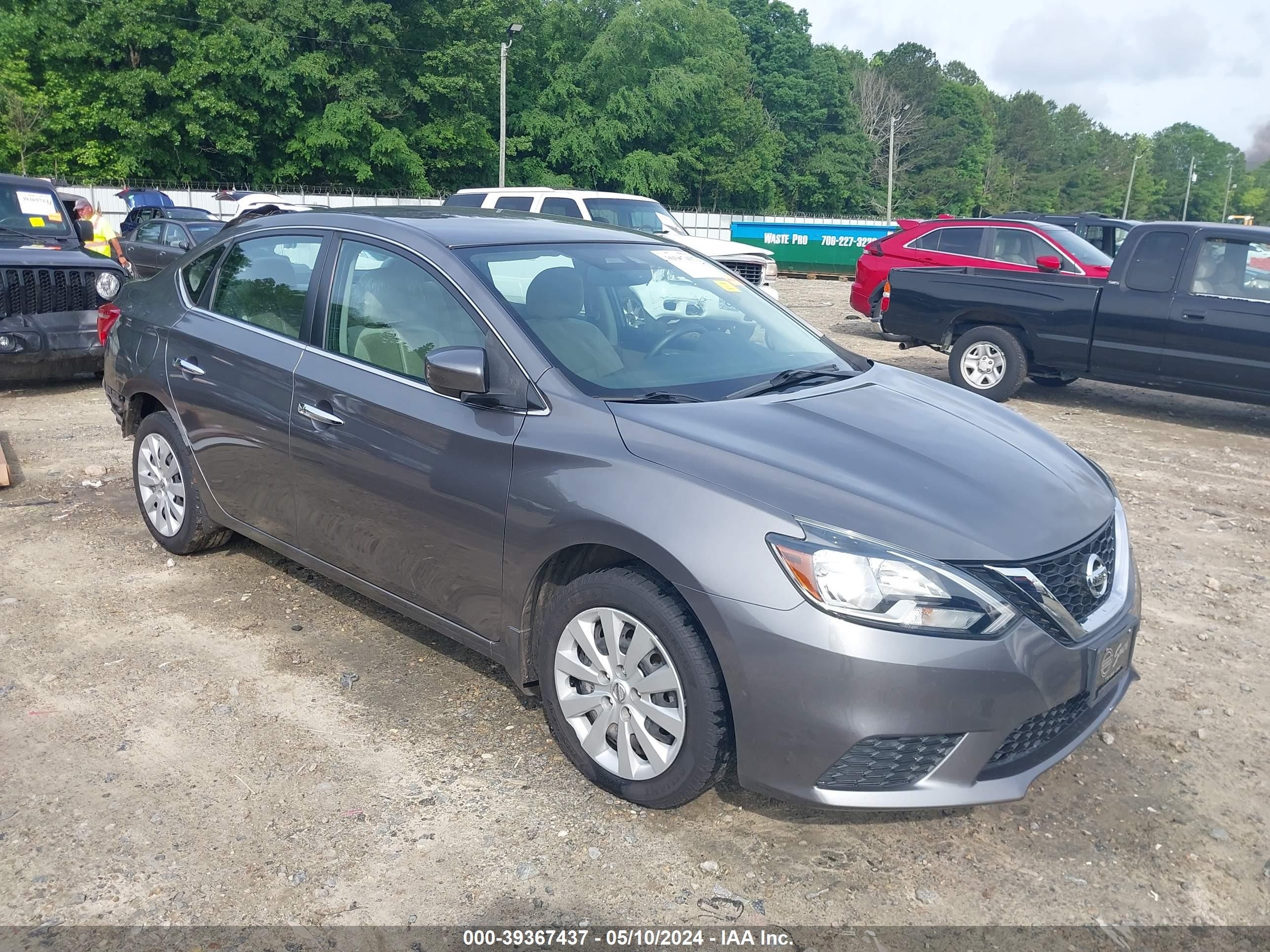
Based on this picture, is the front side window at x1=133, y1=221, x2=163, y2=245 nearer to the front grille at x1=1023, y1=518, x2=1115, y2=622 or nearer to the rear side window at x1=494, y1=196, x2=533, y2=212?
the rear side window at x1=494, y1=196, x2=533, y2=212

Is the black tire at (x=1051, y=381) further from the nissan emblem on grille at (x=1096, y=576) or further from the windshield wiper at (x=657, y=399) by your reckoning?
the windshield wiper at (x=657, y=399)

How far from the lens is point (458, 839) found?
315 cm

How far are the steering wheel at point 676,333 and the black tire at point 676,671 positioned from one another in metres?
0.98

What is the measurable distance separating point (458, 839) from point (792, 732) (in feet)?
3.47

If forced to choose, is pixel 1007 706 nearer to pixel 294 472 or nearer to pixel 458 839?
pixel 458 839

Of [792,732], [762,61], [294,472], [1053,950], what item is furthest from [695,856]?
[762,61]

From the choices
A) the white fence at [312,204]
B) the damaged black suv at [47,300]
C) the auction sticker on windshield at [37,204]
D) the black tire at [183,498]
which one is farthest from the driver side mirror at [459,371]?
the white fence at [312,204]

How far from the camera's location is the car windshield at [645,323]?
366cm

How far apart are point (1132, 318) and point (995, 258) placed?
12.1ft

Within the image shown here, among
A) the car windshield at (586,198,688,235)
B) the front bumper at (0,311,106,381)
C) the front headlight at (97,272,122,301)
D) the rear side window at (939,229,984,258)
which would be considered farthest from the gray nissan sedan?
the car windshield at (586,198,688,235)

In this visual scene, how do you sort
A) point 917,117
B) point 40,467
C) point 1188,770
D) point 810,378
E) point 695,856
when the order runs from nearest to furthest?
point 695,856, point 1188,770, point 810,378, point 40,467, point 917,117

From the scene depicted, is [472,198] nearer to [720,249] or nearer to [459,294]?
[720,249]

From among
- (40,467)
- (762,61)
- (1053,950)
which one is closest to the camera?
(1053,950)

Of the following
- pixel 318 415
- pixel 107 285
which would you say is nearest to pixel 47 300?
pixel 107 285
